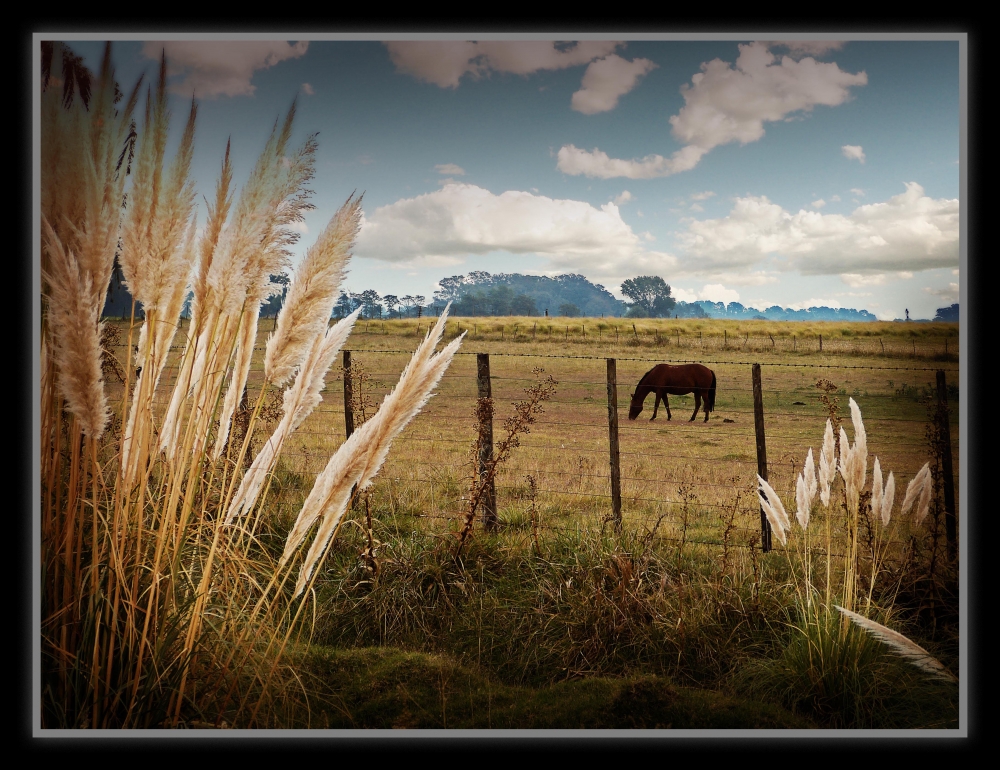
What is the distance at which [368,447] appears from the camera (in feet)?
5.69

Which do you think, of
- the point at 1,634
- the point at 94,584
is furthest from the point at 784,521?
the point at 1,634

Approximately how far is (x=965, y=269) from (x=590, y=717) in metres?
1.97

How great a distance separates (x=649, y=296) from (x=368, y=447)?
156 cm

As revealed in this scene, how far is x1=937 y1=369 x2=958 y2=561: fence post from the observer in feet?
7.74

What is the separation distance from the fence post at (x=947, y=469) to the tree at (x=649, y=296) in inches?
41.5

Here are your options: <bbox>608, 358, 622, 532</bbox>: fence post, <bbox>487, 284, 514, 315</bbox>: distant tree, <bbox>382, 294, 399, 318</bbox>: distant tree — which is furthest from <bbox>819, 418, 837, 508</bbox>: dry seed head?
<bbox>382, 294, 399, 318</bbox>: distant tree

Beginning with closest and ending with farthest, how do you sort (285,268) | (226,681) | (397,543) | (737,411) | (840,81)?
(285,268) < (226,681) < (840,81) < (397,543) < (737,411)

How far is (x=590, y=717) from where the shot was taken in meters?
2.04

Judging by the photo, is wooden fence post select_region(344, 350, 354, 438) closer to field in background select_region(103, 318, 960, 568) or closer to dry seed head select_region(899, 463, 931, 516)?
field in background select_region(103, 318, 960, 568)

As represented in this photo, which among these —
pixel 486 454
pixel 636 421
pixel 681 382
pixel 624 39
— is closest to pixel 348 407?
pixel 486 454

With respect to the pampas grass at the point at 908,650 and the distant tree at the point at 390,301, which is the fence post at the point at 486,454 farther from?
the pampas grass at the point at 908,650

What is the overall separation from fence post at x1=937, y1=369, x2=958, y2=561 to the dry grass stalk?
187 centimetres

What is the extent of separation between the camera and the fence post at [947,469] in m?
2.36

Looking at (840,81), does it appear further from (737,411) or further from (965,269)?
(737,411)
